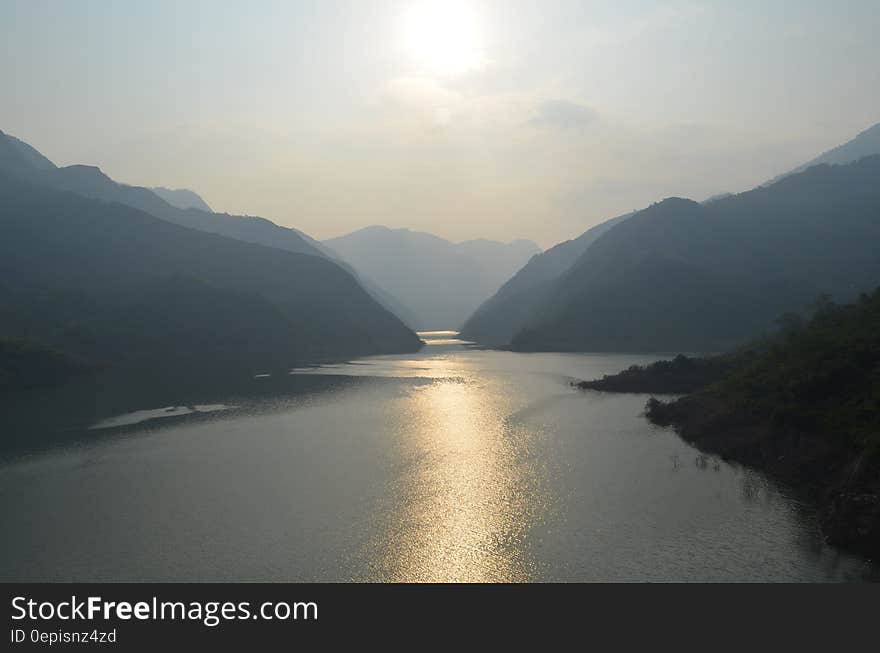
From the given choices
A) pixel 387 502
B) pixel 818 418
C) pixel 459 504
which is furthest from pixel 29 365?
pixel 818 418

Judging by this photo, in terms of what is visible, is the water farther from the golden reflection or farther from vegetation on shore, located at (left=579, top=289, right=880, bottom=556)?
vegetation on shore, located at (left=579, top=289, right=880, bottom=556)

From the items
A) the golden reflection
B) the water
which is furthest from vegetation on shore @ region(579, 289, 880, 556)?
the golden reflection

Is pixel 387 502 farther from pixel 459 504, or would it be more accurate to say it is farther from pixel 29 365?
pixel 29 365

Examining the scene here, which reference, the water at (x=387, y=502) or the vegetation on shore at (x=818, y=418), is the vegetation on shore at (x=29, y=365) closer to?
the water at (x=387, y=502)

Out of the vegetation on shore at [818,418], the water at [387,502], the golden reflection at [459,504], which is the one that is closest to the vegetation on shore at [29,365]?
the water at [387,502]
